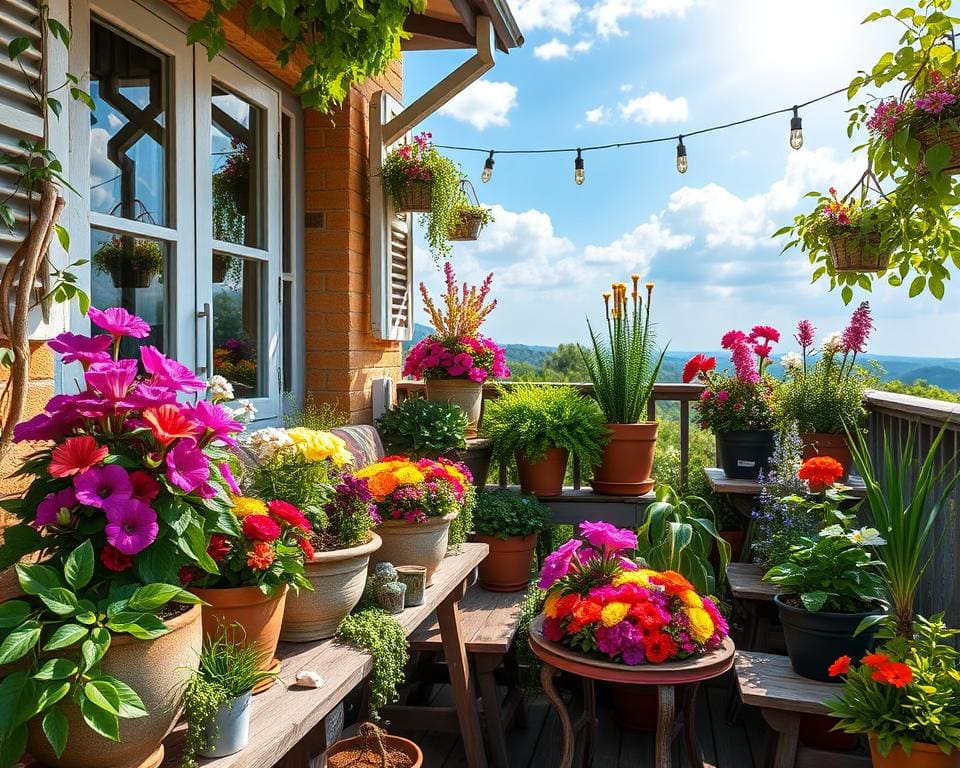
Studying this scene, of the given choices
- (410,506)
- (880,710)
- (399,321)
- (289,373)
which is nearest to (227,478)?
(410,506)

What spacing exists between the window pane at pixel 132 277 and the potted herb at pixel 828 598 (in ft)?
6.67

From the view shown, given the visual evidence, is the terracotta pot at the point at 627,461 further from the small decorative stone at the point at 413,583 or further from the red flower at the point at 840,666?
the small decorative stone at the point at 413,583

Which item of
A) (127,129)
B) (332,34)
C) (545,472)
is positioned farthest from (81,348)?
(545,472)

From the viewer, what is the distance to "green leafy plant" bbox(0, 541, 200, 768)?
39.2 inches

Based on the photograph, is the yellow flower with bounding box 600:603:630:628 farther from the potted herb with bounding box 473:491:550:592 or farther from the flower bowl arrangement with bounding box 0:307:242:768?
the potted herb with bounding box 473:491:550:592

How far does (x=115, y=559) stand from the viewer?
3.75 feet

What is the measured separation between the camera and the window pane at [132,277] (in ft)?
7.00

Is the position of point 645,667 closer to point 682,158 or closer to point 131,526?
point 131,526

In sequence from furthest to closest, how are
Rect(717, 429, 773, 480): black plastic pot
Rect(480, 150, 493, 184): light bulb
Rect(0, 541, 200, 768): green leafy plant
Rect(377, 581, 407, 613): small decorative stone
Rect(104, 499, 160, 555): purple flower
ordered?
Rect(480, 150, 493, 184): light bulb, Rect(717, 429, 773, 480): black plastic pot, Rect(377, 581, 407, 613): small decorative stone, Rect(104, 499, 160, 555): purple flower, Rect(0, 541, 200, 768): green leafy plant

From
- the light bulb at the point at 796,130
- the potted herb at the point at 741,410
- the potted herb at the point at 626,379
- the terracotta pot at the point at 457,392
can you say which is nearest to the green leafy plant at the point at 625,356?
the potted herb at the point at 626,379

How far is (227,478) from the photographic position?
1339 millimetres

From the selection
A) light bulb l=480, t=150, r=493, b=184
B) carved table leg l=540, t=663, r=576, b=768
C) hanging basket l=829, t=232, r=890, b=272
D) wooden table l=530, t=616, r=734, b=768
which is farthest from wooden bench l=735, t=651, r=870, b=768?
light bulb l=480, t=150, r=493, b=184

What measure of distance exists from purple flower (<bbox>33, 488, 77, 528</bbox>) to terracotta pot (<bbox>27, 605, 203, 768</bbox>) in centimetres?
19

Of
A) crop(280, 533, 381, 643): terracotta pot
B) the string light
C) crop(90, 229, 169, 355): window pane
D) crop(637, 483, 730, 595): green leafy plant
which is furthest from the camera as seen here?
the string light
